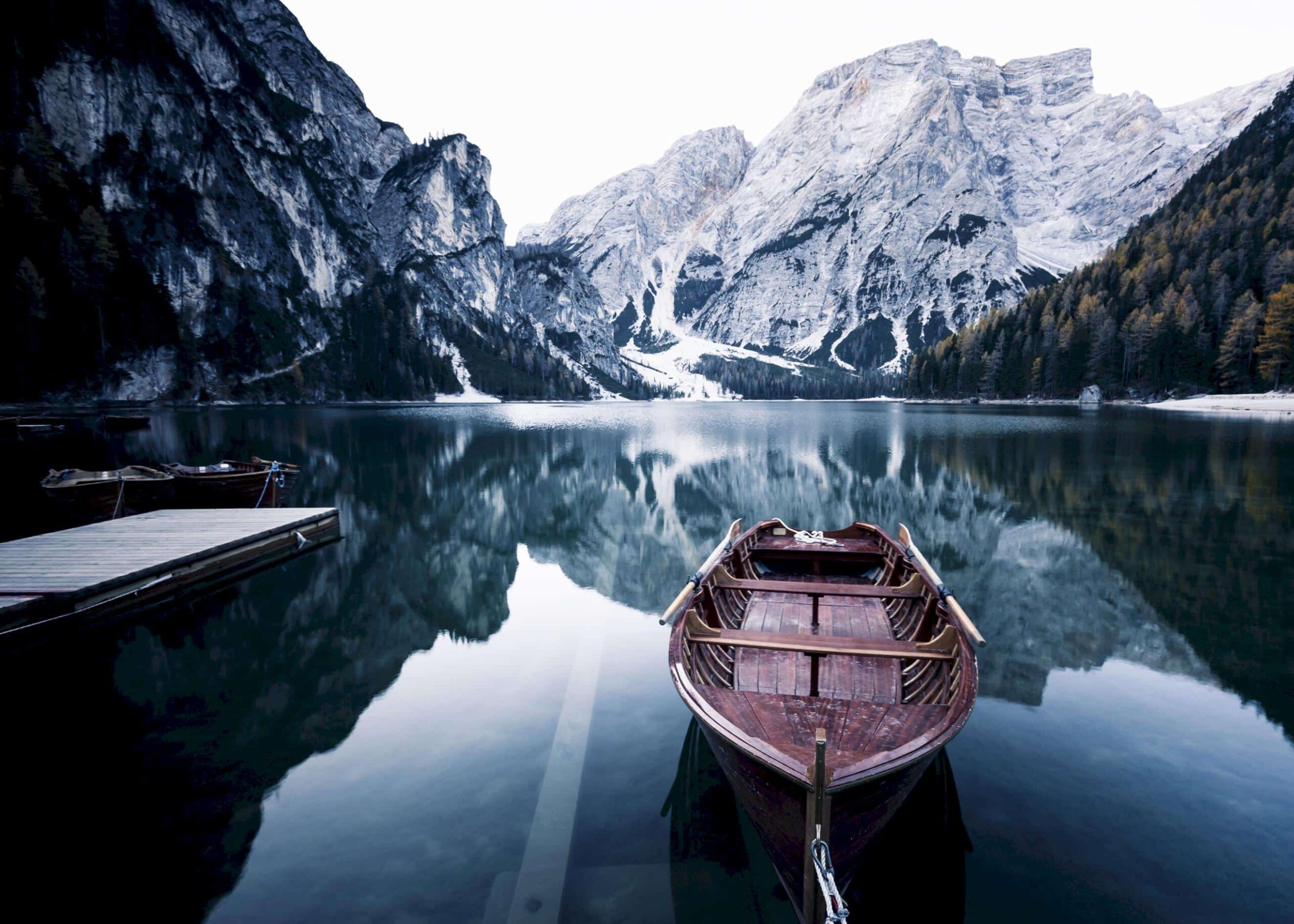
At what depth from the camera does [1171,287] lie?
9881 centimetres

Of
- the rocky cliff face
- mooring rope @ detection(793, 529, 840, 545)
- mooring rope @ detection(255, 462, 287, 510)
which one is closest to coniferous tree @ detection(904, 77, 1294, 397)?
mooring rope @ detection(793, 529, 840, 545)

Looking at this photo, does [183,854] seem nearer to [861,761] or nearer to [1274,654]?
[861,761]

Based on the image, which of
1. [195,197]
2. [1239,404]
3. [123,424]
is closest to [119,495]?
[123,424]

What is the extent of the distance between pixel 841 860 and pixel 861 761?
840 mm

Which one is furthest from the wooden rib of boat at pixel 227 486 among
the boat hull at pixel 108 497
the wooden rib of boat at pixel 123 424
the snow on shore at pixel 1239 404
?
the snow on shore at pixel 1239 404

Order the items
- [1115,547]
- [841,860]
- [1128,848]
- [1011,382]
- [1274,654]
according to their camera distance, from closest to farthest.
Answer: [841,860] → [1128,848] → [1274,654] → [1115,547] → [1011,382]

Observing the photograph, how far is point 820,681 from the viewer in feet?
26.5

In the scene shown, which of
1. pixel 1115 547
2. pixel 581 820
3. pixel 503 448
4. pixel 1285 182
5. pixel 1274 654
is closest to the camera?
pixel 581 820

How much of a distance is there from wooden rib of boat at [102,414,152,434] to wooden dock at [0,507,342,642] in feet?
180

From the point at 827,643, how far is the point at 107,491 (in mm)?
27257

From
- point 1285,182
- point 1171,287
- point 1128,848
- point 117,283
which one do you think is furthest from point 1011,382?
point 117,283

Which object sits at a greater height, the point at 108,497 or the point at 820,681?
the point at 108,497

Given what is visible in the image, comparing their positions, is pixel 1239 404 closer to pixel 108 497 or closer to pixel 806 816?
pixel 806 816

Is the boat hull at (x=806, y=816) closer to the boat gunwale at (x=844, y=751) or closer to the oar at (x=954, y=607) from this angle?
the boat gunwale at (x=844, y=751)
